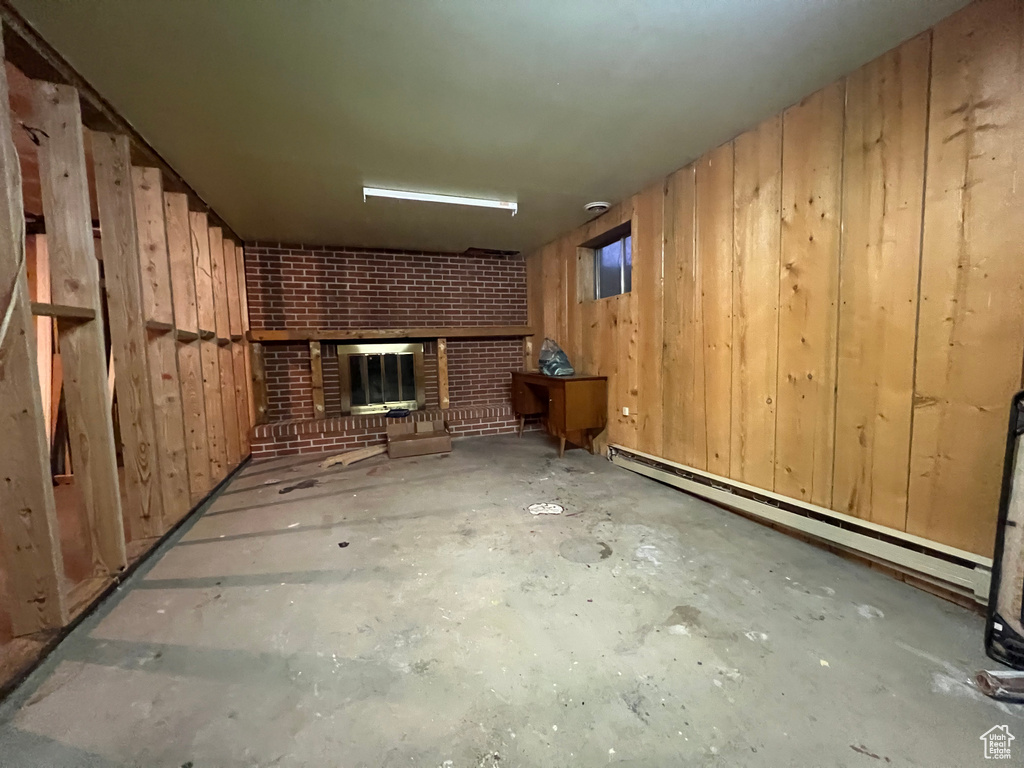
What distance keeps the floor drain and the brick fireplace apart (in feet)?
7.68

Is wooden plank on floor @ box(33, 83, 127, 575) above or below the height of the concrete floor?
above

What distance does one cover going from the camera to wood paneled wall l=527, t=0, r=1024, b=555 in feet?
4.73

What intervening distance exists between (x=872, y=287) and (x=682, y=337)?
114 centimetres

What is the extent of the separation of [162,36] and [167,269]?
4.20 ft

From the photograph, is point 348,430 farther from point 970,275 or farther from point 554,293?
point 970,275

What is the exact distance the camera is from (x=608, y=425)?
372cm

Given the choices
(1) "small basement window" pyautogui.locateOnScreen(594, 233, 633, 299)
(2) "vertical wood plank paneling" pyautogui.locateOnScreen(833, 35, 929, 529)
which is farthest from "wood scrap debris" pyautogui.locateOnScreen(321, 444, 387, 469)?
(2) "vertical wood plank paneling" pyautogui.locateOnScreen(833, 35, 929, 529)

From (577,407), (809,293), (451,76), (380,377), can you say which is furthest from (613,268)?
(380,377)

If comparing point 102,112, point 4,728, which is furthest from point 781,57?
point 4,728

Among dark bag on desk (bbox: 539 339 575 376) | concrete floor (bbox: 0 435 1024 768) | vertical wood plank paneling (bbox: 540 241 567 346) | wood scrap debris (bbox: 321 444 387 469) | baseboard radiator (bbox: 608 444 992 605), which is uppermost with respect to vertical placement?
vertical wood plank paneling (bbox: 540 241 567 346)

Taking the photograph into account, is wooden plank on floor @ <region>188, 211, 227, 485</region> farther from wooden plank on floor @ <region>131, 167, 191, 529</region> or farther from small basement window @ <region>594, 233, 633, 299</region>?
small basement window @ <region>594, 233, 633, 299</region>

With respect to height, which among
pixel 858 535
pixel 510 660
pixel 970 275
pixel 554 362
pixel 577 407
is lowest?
pixel 510 660

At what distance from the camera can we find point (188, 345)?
104 inches

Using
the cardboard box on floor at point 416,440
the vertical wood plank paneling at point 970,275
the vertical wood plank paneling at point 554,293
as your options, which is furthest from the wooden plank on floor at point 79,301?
the vertical wood plank paneling at point 554,293
